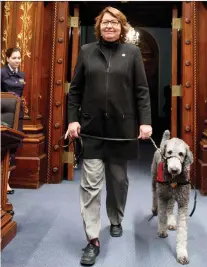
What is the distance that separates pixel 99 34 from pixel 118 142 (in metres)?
0.73

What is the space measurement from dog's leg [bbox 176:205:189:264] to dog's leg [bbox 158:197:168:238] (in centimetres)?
17

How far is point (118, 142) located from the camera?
2.10 metres

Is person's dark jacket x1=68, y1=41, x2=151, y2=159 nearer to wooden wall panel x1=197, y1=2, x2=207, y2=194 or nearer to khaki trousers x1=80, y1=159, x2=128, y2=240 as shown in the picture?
khaki trousers x1=80, y1=159, x2=128, y2=240

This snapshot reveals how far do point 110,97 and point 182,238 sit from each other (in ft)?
3.24

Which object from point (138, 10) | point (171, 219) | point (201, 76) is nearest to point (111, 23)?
point (171, 219)

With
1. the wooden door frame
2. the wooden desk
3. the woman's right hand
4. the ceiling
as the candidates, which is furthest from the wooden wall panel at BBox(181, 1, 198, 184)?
the wooden desk

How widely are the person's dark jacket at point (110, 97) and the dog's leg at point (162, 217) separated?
0.39 metres

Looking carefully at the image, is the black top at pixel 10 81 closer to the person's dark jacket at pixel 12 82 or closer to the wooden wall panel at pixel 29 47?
the person's dark jacket at pixel 12 82

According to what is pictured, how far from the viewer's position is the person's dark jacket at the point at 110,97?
6.70 feet

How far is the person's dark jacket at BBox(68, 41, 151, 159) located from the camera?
2.04 meters

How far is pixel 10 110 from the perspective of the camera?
8.63ft

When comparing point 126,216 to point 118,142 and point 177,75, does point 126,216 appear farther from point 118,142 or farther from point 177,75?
point 177,75

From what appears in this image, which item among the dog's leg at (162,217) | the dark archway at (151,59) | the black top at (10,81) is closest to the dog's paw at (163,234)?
the dog's leg at (162,217)

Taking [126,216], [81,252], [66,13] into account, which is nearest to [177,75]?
[66,13]
